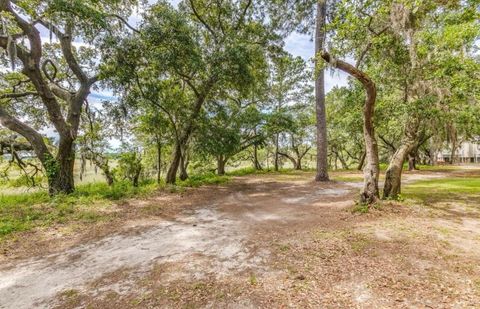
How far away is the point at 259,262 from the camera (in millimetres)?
3480

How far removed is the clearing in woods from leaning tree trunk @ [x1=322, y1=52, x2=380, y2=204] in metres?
0.44

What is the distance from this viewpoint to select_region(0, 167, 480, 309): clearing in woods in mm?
2672

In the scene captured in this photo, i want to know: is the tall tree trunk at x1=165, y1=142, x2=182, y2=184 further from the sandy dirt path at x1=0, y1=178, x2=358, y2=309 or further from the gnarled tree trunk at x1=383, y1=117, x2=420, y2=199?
the gnarled tree trunk at x1=383, y1=117, x2=420, y2=199

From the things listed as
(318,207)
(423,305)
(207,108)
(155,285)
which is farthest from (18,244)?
(207,108)

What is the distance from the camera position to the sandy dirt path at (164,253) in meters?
3.07

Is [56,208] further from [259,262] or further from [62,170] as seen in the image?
[259,262]

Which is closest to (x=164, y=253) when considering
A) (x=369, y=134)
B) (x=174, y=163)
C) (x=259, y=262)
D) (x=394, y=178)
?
(x=259, y=262)

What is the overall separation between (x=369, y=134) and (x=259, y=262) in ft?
16.3

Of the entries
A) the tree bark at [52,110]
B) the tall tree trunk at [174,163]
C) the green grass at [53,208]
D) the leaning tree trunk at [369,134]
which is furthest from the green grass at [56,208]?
the leaning tree trunk at [369,134]

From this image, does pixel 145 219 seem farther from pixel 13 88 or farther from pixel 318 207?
pixel 13 88

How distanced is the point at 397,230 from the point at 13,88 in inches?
516

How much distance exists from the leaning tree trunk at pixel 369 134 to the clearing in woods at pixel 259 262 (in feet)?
1.46

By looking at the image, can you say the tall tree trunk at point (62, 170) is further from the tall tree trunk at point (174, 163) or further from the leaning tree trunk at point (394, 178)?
the leaning tree trunk at point (394, 178)

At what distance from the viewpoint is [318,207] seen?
6.82 m
